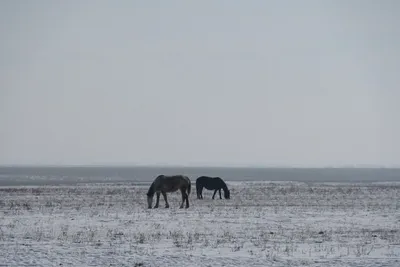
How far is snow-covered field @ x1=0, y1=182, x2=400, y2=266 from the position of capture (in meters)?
12.4

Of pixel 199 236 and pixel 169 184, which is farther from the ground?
pixel 169 184

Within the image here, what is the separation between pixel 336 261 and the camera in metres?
12.3

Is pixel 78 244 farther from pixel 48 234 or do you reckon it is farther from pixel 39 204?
pixel 39 204

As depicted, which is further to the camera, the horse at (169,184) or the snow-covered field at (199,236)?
the horse at (169,184)

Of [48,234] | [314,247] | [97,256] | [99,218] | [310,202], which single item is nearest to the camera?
[97,256]

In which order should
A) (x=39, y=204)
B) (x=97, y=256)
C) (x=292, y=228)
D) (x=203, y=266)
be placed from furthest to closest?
(x=39, y=204) < (x=292, y=228) < (x=97, y=256) < (x=203, y=266)

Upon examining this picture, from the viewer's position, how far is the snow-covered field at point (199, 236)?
489 inches

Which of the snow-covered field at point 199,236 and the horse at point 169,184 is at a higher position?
the horse at point 169,184

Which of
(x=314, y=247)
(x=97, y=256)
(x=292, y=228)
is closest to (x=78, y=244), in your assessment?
(x=97, y=256)

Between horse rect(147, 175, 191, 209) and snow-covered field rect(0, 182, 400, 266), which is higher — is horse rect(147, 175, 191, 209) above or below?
above

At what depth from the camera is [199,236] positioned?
15867 millimetres

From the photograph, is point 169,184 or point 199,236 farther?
point 169,184

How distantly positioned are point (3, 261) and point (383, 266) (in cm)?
801

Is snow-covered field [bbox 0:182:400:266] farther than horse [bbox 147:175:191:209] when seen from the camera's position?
No
